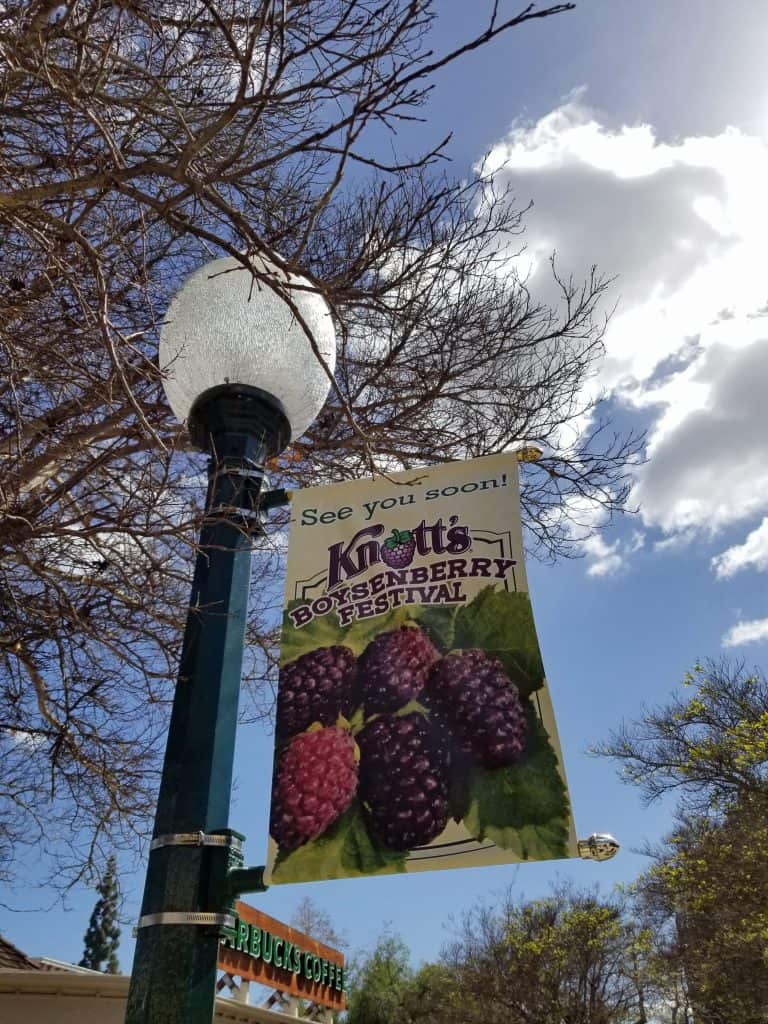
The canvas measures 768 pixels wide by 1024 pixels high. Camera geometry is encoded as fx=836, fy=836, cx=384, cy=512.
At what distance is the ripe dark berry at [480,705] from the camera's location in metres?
2.50

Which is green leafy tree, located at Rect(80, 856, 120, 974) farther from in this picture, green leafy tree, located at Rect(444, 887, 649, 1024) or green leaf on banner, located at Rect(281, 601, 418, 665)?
green leaf on banner, located at Rect(281, 601, 418, 665)

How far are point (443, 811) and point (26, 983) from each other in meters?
9.88

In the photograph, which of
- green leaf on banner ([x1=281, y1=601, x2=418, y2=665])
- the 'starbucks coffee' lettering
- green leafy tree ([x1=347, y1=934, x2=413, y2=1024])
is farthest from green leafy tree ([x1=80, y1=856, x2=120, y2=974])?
green leaf on banner ([x1=281, y1=601, x2=418, y2=665])

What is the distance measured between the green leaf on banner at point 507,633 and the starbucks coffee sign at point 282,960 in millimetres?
12529

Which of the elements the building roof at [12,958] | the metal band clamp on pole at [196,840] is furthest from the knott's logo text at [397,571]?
the building roof at [12,958]

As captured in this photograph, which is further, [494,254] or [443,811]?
[494,254]

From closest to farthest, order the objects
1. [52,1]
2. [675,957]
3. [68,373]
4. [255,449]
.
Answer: [52,1] → [255,449] → [68,373] → [675,957]

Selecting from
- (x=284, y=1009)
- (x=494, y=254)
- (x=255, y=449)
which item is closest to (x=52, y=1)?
(x=255, y=449)

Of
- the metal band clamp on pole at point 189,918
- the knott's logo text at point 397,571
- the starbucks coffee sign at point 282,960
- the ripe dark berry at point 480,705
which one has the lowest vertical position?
the metal band clamp on pole at point 189,918

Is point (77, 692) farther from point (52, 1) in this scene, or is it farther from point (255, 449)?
point (52, 1)

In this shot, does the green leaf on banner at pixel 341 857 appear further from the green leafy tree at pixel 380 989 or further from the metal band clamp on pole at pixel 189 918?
the green leafy tree at pixel 380 989

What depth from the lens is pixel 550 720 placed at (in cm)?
252

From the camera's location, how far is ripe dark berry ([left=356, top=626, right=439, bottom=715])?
2666 mm

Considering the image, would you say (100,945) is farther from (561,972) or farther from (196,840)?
(196,840)
